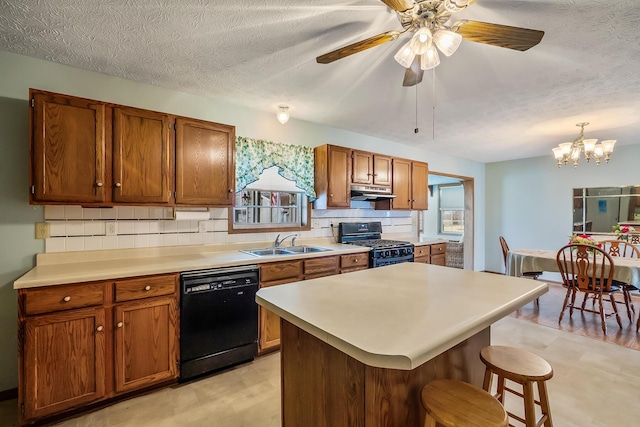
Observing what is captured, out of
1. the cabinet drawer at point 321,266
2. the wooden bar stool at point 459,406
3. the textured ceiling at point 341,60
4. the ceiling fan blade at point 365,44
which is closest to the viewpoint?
the wooden bar stool at point 459,406

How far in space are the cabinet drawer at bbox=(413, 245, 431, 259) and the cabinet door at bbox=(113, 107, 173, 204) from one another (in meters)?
3.20

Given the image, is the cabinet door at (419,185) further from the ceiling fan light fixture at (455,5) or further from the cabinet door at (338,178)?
the ceiling fan light fixture at (455,5)

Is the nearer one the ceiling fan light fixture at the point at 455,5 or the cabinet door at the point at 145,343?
Result: the ceiling fan light fixture at the point at 455,5

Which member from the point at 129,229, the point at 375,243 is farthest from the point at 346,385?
the point at 375,243

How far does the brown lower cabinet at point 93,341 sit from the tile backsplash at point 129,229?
634 mm

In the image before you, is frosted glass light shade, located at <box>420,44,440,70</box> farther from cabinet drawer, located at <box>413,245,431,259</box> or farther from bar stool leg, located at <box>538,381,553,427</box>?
cabinet drawer, located at <box>413,245,431,259</box>

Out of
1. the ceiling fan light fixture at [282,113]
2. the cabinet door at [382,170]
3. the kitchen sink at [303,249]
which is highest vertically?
the ceiling fan light fixture at [282,113]

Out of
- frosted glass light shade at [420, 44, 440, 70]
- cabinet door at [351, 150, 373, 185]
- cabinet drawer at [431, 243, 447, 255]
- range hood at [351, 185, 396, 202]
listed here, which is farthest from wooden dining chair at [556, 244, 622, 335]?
frosted glass light shade at [420, 44, 440, 70]

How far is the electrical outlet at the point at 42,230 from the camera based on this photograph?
2.19 metres

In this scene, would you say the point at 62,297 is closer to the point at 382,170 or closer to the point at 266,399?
the point at 266,399

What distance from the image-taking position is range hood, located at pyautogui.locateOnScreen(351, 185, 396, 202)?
3770mm

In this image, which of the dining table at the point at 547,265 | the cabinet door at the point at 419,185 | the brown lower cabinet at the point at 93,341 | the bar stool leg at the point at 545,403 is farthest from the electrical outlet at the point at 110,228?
the dining table at the point at 547,265

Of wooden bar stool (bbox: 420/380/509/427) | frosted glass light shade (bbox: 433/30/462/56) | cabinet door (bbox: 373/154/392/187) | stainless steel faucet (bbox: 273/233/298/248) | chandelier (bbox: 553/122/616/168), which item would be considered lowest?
wooden bar stool (bbox: 420/380/509/427)

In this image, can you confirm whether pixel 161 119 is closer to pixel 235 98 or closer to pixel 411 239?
pixel 235 98
